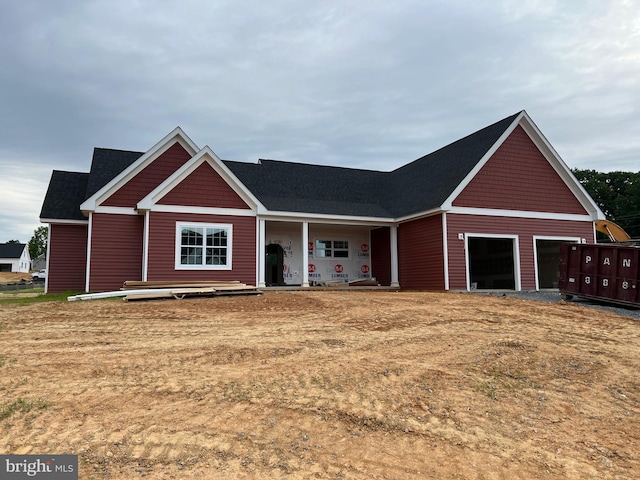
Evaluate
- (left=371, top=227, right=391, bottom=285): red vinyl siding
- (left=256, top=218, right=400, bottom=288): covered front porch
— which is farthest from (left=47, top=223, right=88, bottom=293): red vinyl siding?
(left=371, top=227, right=391, bottom=285): red vinyl siding

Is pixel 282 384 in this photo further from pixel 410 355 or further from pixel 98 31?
pixel 98 31

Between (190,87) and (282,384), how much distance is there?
16677 millimetres

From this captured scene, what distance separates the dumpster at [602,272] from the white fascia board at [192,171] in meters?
11.0

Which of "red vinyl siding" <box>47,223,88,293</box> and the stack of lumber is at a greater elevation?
"red vinyl siding" <box>47,223,88,293</box>

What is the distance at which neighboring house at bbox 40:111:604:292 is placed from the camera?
16.3 metres

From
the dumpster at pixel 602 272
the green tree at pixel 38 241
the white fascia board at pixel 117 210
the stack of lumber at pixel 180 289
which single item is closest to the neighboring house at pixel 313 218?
the white fascia board at pixel 117 210

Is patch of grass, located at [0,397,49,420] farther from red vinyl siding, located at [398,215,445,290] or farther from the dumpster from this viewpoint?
red vinyl siding, located at [398,215,445,290]

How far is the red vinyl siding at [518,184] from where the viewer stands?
58.6ft

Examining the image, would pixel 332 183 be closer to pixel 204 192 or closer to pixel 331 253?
pixel 331 253

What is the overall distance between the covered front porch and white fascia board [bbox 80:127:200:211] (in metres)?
5.05

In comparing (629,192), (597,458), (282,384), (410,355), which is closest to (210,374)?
(282,384)

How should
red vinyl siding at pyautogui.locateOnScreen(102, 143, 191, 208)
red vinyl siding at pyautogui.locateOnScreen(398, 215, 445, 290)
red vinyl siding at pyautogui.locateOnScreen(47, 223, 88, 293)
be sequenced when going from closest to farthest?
red vinyl siding at pyautogui.locateOnScreen(102, 143, 191, 208)
red vinyl siding at pyautogui.locateOnScreen(398, 215, 445, 290)
red vinyl siding at pyautogui.locateOnScreen(47, 223, 88, 293)

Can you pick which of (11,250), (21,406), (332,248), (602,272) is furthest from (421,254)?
(11,250)

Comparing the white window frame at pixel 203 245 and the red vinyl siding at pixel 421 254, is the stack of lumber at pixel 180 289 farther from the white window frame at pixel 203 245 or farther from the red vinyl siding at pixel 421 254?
the red vinyl siding at pixel 421 254
